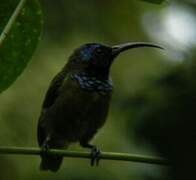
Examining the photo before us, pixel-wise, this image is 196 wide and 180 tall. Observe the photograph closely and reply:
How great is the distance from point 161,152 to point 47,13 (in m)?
8.56

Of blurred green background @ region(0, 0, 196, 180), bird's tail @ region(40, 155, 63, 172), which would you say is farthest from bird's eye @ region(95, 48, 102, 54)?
blurred green background @ region(0, 0, 196, 180)

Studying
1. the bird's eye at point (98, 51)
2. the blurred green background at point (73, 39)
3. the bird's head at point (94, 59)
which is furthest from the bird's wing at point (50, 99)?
the blurred green background at point (73, 39)

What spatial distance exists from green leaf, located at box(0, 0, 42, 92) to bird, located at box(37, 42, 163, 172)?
279 cm

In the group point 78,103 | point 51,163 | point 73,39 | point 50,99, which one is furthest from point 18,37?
point 73,39

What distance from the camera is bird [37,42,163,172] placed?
5.16m

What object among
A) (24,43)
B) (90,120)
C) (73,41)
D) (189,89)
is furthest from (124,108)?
(73,41)

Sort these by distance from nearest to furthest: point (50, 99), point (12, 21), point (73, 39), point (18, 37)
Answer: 1. point (12, 21)
2. point (18, 37)
3. point (50, 99)
4. point (73, 39)

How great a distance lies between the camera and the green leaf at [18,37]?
2.16m

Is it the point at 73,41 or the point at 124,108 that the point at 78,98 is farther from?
the point at 73,41

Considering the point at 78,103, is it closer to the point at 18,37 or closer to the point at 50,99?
the point at 50,99

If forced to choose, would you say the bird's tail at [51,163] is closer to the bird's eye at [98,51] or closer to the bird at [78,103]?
the bird at [78,103]

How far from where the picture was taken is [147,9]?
9391 mm

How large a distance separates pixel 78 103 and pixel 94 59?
582 mm

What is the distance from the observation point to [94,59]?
222 inches
